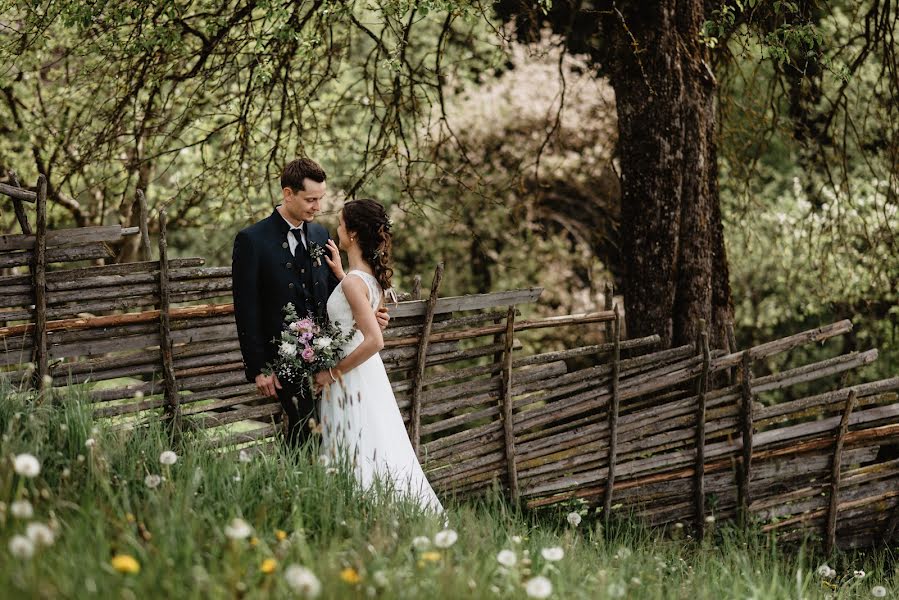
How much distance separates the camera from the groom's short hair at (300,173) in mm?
3693

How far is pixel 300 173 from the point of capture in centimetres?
369

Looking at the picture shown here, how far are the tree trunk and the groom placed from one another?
2395 millimetres

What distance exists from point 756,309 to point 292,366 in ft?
35.0

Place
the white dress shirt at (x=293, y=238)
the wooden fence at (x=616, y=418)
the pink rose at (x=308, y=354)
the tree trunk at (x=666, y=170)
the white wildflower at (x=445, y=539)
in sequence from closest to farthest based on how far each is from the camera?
the white wildflower at (x=445, y=539)
the pink rose at (x=308, y=354)
the white dress shirt at (x=293, y=238)
the wooden fence at (x=616, y=418)
the tree trunk at (x=666, y=170)

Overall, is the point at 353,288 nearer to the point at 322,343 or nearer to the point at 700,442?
the point at 322,343

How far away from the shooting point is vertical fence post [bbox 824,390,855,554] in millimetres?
5352

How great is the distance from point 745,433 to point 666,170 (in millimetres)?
1659

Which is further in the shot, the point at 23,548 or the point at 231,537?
the point at 231,537

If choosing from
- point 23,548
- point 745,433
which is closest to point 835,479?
point 745,433

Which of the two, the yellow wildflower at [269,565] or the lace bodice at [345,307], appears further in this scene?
the lace bodice at [345,307]

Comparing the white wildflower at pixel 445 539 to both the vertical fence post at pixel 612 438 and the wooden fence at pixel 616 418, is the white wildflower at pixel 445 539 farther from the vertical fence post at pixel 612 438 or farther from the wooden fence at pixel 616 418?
the vertical fence post at pixel 612 438

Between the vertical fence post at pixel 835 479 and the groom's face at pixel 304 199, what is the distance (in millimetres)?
3494


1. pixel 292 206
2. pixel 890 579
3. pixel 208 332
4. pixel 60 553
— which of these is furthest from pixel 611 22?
pixel 60 553

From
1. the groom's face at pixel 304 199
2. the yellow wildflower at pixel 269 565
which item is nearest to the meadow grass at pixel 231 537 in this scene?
the yellow wildflower at pixel 269 565
